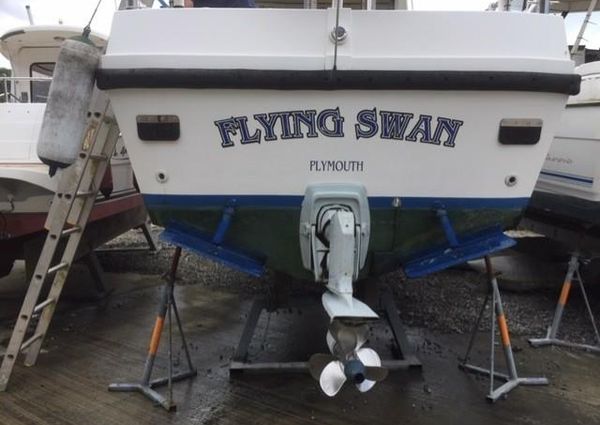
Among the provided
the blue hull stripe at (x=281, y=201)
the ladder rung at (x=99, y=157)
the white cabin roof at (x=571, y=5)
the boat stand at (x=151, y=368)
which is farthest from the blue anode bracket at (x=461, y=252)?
the white cabin roof at (x=571, y=5)

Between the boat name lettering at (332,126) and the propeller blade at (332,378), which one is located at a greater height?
the boat name lettering at (332,126)

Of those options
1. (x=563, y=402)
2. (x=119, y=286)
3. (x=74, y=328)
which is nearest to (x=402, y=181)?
(x=563, y=402)

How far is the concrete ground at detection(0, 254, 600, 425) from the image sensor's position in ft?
9.99

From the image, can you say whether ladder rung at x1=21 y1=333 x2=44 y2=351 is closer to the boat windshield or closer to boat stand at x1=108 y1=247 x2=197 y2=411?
boat stand at x1=108 y1=247 x2=197 y2=411

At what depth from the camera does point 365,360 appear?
2455 mm

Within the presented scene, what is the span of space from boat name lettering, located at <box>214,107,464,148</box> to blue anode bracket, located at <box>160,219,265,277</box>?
47cm

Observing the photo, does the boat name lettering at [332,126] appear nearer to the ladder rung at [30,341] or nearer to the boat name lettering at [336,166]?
the boat name lettering at [336,166]

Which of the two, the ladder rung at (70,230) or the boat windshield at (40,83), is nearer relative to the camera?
the ladder rung at (70,230)

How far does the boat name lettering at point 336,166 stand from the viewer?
2.83m

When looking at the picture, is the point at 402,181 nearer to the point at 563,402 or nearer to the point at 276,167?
the point at 276,167

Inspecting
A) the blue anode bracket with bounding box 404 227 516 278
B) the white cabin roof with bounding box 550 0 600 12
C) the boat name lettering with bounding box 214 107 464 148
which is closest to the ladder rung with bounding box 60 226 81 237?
the boat name lettering with bounding box 214 107 464 148

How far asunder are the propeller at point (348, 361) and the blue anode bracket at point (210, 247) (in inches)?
25.9

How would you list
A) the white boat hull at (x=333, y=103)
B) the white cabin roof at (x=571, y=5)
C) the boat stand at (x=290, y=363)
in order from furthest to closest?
the white cabin roof at (x=571, y=5) → the boat stand at (x=290, y=363) → the white boat hull at (x=333, y=103)

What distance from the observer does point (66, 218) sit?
3584mm
